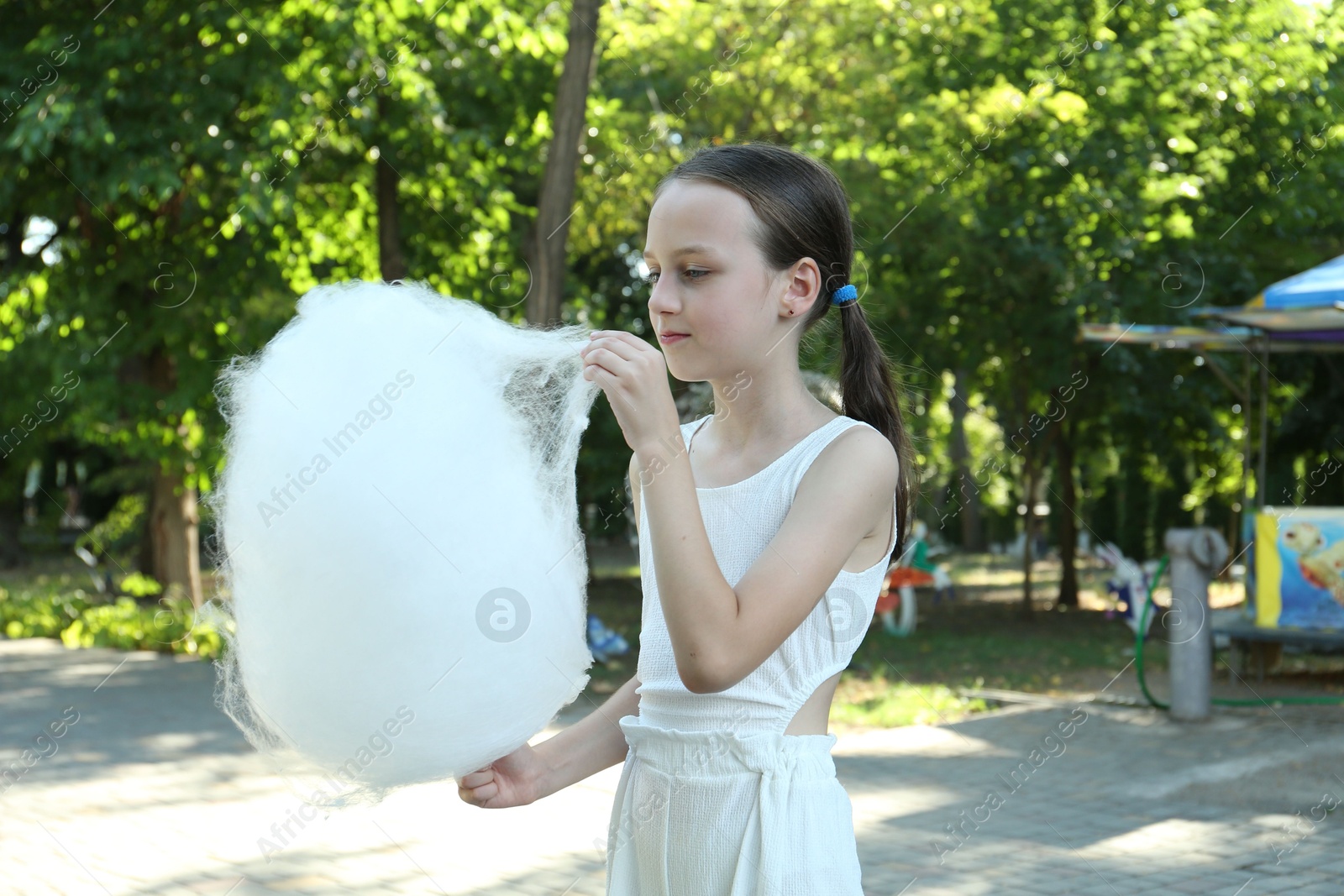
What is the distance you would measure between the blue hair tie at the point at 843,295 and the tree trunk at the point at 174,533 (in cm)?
1176

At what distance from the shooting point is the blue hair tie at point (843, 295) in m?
1.77

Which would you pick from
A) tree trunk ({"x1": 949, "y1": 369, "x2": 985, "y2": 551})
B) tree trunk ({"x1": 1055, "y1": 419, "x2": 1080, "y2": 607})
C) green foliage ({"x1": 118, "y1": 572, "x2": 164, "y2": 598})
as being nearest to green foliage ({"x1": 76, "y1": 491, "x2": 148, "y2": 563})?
green foliage ({"x1": 118, "y1": 572, "x2": 164, "y2": 598})

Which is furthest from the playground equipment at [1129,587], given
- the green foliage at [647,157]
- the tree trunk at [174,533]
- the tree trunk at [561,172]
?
the tree trunk at [174,533]

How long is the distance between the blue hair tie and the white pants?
2.02ft

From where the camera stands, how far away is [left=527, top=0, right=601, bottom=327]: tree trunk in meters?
7.52

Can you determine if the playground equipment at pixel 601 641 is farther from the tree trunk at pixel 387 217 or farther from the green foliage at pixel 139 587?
the green foliage at pixel 139 587

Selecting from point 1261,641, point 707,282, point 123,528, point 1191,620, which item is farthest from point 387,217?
point 123,528

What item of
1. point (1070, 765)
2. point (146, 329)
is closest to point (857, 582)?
point (1070, 765)

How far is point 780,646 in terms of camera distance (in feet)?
5.04

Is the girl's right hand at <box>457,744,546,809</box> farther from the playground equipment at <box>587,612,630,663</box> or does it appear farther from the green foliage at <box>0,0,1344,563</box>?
the green foliage at <box>0,0,1344,563</box>

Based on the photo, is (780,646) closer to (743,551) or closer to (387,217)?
(743,551)

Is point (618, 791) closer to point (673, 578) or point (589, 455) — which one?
point (673, 578)

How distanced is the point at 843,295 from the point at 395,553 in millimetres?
728

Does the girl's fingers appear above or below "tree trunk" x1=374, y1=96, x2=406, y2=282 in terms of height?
below
